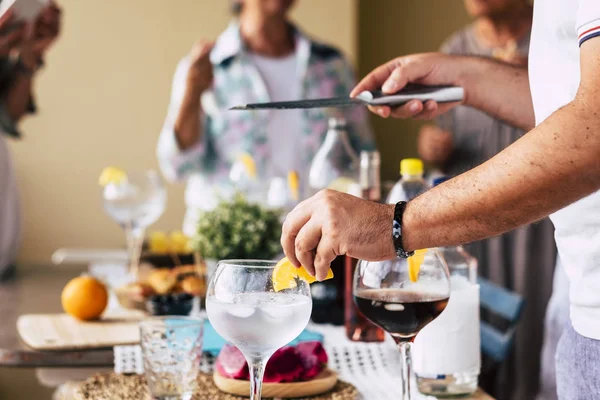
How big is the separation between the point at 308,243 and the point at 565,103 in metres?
0.37

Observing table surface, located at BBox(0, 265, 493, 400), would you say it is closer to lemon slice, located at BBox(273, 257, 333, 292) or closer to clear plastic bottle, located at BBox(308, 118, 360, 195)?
lemon slice, located at BBox(273, 257, 333, 292)

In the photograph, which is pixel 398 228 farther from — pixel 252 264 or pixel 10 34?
pixel 10 34

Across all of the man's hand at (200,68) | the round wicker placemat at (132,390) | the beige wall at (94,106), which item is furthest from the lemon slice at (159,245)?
the beige wall at (94,106)

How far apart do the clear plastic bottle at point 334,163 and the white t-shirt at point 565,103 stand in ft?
2.85

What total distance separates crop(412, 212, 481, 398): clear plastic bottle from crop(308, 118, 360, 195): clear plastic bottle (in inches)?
30.4

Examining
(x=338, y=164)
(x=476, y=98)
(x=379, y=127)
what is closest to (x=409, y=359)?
(x=476, y=98)

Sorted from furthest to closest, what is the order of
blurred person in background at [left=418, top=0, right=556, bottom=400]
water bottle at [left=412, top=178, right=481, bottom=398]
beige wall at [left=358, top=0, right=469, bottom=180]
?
beige wall at [left=358, top=0, right=469, bottom=180] < blurred person in background at [left=418, top=0, right=556, bottom=400] < water bottle at [left=412, top=178, right=481, bottom=398]

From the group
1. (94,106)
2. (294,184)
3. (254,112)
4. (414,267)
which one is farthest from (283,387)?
(94,106)

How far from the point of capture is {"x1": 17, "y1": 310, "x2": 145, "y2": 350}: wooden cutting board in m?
1.35

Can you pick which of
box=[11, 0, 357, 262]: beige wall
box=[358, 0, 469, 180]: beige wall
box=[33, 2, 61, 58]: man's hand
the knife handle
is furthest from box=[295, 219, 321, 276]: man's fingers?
box=[358, 0, 469, 180]: beige wall

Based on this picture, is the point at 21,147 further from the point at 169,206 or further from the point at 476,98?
the point at 476,98

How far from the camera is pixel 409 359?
36.6 inches

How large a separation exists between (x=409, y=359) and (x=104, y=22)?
3441mm

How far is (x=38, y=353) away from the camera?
1300 mm
